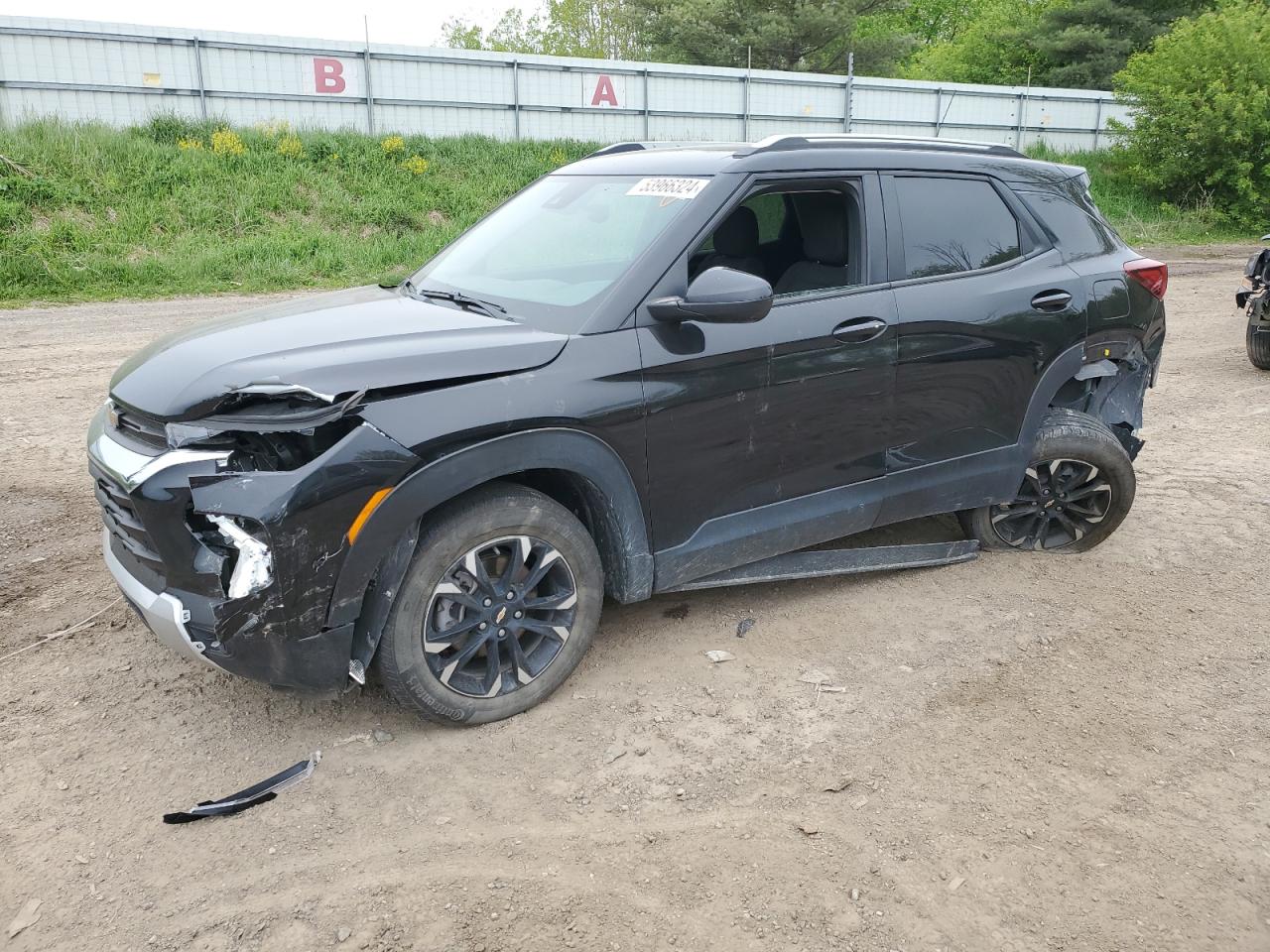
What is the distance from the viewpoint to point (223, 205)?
16.2 metres

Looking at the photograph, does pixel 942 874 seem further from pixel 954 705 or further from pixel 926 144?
pixel 926 144

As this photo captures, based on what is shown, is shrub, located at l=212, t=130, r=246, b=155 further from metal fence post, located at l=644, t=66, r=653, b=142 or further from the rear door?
the rear door

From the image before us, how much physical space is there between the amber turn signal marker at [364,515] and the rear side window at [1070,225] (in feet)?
11.1

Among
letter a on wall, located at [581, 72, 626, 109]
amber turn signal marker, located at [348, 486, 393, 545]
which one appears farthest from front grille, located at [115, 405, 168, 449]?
letter a on wall, located at [581, 72, 626, 109]

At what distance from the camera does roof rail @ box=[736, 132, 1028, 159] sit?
3.96 metres

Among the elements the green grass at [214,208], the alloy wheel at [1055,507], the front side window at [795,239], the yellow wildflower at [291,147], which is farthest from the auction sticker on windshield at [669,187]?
the yellow wildflower at [291,147]

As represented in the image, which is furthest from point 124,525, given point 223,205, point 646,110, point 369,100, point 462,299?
point 646,110

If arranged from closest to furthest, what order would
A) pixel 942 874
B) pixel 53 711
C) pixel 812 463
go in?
pixel 942 874
pixel 53 711
pixel 812 463

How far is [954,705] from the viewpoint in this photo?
11.9ft

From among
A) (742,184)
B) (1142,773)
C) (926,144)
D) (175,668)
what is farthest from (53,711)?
(926,144)

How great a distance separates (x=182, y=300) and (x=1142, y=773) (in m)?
12.6

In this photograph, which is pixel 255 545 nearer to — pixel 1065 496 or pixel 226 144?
pixel 1065 496

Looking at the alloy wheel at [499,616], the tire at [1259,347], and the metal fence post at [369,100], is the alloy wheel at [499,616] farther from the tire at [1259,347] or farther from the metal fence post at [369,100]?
the metal fence post at [369,100]

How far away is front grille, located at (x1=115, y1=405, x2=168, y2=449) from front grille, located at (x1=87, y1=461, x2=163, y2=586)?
0.15m
